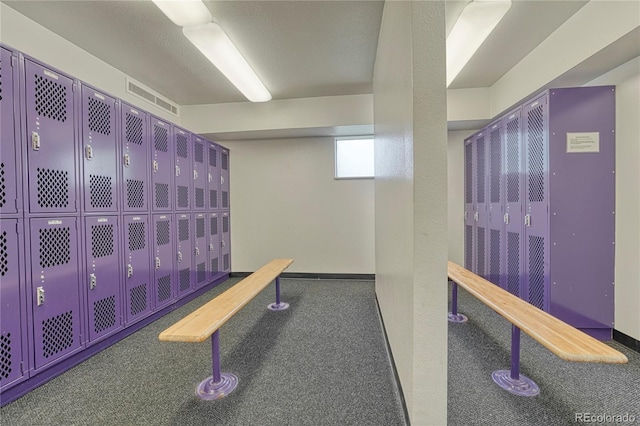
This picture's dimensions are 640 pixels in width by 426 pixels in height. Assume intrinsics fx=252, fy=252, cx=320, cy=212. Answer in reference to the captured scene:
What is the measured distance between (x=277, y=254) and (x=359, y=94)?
293 centimetres

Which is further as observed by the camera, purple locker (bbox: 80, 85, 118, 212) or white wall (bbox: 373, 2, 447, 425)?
purple locker (bbox: 80, 85, 118, 212)

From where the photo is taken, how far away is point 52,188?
6.07 ft

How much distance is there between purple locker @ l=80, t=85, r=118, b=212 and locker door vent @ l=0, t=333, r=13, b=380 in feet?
3.12

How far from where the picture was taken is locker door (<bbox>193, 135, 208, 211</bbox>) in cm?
354

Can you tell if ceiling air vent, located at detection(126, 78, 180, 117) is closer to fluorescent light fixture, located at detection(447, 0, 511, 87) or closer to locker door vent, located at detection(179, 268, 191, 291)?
locker door vent, located at detection(179, 268, 191, 291)

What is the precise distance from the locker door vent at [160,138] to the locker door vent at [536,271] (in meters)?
4.10

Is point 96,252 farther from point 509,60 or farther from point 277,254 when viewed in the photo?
point 509,60

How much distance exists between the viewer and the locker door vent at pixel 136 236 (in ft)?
8.25

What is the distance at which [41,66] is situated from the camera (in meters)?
1.79

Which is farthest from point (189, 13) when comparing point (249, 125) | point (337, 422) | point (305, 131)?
point (337, 422)

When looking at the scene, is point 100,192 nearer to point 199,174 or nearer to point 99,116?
point 99,116

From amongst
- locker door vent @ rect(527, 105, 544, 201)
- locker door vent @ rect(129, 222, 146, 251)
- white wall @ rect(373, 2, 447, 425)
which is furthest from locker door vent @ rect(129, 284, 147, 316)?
locker door vent @ rect(527, 105, 544, 201)

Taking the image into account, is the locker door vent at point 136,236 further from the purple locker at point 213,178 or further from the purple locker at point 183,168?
the purple locker at point 213,178

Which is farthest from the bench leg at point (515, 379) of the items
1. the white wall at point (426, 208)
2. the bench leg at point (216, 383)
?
the bench leg at point (216, 383)
